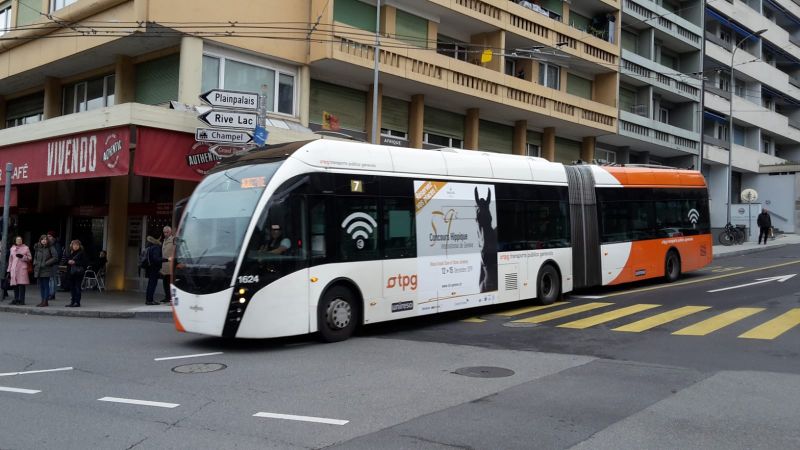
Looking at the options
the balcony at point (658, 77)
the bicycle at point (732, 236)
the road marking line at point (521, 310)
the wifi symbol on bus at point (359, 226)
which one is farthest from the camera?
the bicycle at point (732, 236)

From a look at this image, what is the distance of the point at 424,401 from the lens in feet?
22.3

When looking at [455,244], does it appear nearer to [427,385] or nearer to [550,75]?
[427,385]

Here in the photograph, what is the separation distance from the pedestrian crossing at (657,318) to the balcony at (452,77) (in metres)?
10.1

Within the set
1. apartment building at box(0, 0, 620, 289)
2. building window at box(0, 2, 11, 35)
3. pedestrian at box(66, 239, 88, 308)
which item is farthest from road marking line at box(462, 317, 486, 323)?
building window at box(0, 2, 11, 35)

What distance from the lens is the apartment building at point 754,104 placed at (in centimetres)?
4247

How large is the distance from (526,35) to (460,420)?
23.4 metres

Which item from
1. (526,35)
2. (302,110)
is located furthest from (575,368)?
(526,35)

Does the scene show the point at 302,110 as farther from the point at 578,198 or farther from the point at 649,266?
the point at 649,266

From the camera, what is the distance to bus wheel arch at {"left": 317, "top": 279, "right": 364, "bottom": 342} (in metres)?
10.3

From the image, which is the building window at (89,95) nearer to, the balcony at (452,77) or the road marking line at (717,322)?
the balcony at (452,77)

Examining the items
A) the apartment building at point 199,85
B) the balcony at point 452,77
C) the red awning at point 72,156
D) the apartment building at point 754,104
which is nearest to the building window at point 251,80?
the apartment building at point 199,85

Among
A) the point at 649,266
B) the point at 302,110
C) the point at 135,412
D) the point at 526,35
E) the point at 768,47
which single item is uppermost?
the point at 768,47

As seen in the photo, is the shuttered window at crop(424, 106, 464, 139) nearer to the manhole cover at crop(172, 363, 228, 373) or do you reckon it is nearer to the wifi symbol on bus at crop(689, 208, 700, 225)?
the wifi symbol on bus at crop(689, 208, 700, 225)

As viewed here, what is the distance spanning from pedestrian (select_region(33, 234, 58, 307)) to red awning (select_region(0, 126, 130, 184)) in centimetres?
205
